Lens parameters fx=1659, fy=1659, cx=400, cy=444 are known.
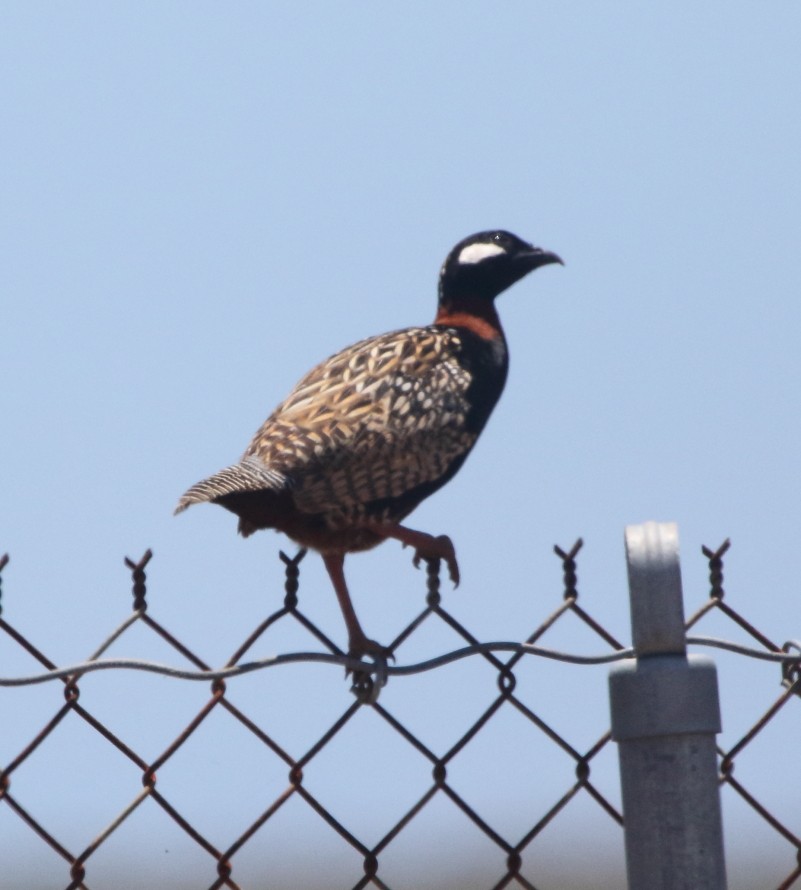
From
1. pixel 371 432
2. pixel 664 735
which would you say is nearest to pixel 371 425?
pixel 371 432

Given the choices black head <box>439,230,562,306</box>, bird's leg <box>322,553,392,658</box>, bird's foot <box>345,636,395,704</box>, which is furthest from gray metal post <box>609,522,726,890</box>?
black head <box>439,230,562,306</box>

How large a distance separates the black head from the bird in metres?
0.43

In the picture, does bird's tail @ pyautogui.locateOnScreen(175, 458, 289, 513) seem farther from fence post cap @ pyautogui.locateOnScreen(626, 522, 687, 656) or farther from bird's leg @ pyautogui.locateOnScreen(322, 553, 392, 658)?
fence post cap @ pyautogui.locateOnScreen(626, 522, 687, 656)

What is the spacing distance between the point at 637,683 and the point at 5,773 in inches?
49.1

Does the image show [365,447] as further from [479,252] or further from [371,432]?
[479,252]

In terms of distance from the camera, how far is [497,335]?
6.55 metres

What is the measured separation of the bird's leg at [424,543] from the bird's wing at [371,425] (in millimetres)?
116

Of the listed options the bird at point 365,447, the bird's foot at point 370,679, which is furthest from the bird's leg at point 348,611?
the bird's foot at point 370,679

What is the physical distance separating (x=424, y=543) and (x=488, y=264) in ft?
5.82

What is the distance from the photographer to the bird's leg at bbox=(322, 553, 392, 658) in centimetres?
486

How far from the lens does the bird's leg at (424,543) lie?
535cm

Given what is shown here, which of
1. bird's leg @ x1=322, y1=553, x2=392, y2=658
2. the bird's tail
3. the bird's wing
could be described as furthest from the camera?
the bird's wing

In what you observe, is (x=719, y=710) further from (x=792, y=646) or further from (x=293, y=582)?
(x=293, y=582)

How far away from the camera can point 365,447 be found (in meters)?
5.39
